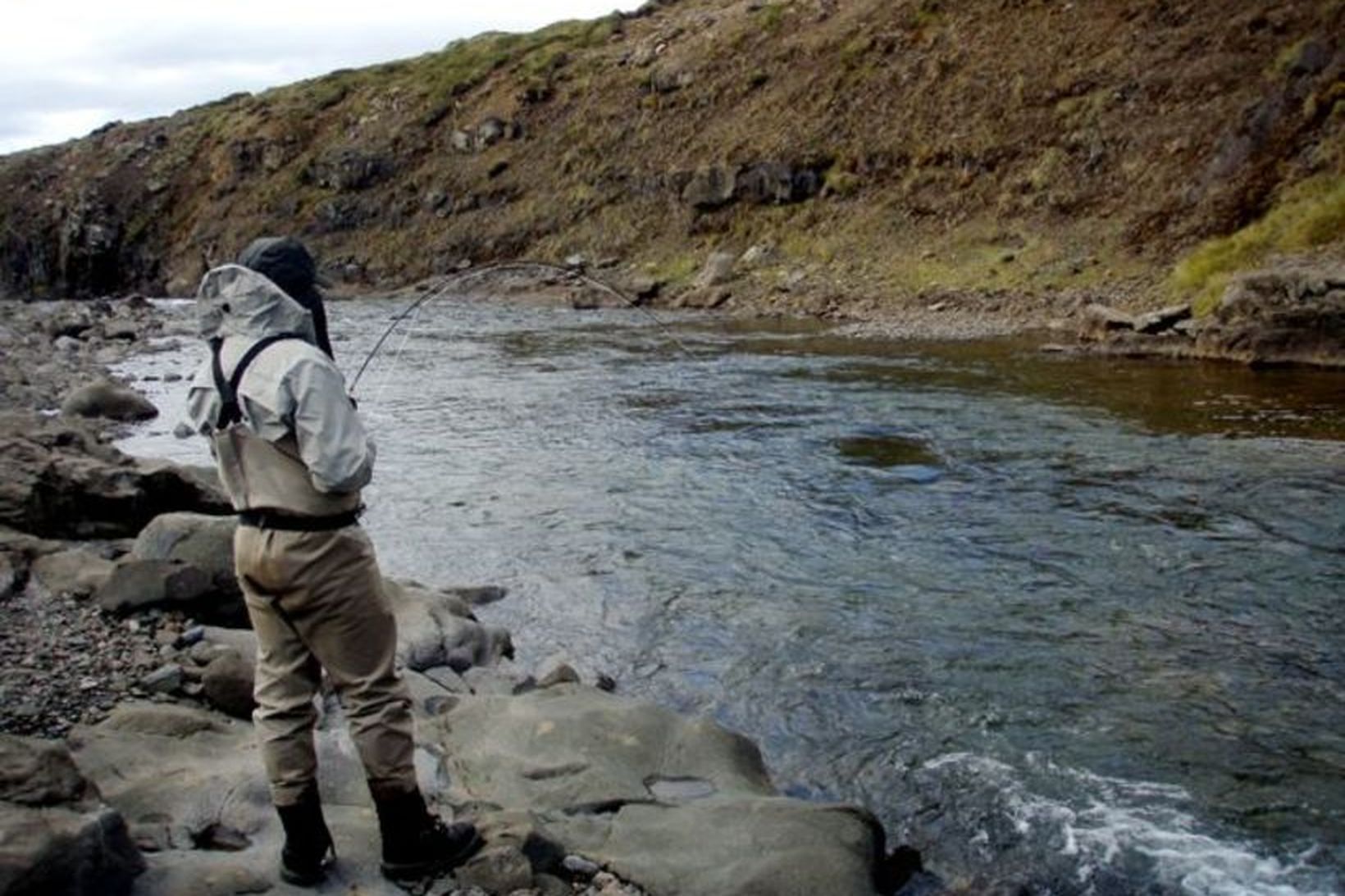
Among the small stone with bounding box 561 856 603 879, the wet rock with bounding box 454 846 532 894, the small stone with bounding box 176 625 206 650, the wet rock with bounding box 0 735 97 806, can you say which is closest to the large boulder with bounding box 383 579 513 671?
the small stone with bounding box 176 625 206 650

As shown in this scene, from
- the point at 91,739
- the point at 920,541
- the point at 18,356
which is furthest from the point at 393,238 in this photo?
the point at 91,739

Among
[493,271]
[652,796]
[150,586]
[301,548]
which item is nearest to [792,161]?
[493,271]

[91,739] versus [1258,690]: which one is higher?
[91,739]

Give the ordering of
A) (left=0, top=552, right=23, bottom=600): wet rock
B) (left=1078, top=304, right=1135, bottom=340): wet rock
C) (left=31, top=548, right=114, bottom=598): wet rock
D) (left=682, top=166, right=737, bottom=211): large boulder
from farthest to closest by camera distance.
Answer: (left=682, top=166, right=737, bottom=211): large boulder → (left=1078, top=304, right=1135, bottom=340): wet rock → (left=31, top=548, right=114, bottom=598): wet rock → (left=0, top=552, right=23, bottom=600): wet rock

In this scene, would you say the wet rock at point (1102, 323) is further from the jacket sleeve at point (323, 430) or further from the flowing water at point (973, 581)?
the jacket sleeve at point (323, 430)

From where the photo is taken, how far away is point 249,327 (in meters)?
4.29

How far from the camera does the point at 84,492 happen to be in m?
9.69

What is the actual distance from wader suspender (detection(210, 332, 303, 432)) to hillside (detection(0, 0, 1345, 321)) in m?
22.0

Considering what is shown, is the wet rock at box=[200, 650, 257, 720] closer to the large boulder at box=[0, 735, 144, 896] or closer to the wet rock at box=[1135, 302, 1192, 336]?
the large boulder at box=[0, 735, 144, 896]

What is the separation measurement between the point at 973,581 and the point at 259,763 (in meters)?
5.73

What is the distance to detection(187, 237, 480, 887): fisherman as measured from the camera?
4227 mm

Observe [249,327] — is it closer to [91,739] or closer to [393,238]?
[91,739]

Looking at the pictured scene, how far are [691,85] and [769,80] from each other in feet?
14.0

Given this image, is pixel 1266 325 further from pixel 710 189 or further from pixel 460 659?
pixel 710 189
